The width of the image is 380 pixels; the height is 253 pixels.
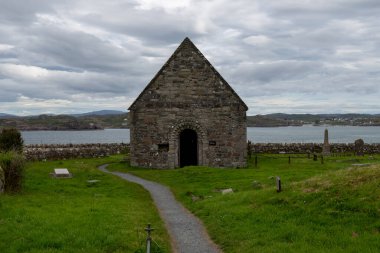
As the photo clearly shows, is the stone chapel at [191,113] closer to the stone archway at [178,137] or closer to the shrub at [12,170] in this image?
the stone archway at [178,137]

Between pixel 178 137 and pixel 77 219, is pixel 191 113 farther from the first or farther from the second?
pixel 77 219

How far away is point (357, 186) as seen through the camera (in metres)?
15.3

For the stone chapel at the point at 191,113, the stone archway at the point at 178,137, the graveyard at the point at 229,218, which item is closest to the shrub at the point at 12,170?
the graveyard at the point at 229,218

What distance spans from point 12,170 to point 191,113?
1696 centimetres

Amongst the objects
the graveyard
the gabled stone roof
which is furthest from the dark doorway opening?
the graveyard

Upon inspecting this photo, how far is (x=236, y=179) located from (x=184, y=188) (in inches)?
129

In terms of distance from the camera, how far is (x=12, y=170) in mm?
21406


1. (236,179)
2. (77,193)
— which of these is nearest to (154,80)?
(236,179)

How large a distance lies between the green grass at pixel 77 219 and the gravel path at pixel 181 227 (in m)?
0.37

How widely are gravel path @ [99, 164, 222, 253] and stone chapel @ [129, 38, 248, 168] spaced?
12205 millimetres

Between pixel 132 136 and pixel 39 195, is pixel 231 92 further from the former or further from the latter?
pixel 39 195

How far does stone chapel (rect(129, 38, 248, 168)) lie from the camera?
35.7 meters

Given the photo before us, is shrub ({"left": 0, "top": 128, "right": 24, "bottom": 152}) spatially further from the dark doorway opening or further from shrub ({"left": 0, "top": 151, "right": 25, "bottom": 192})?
shrub ({"left": 0, "top": 151, "right": 25, "bottom": 192})

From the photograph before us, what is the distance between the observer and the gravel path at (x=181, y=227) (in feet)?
42.4
